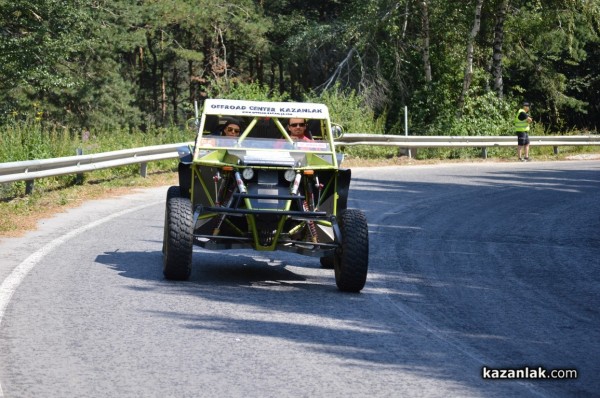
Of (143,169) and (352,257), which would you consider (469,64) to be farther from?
(352,257)

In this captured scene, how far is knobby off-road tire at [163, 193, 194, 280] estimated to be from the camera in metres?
10.2

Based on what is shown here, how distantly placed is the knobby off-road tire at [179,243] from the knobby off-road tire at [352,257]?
1.45 meters

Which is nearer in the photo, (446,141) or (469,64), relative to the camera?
(446,141)

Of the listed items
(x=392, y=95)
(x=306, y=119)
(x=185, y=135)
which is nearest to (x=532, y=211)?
(x=306, y=119)

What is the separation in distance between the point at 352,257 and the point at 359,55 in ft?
A: 97.3

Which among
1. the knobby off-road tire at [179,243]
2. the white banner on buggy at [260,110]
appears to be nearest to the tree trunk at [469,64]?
the white banner on buggy at [260,110]

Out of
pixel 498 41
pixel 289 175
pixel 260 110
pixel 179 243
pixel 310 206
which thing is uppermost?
pixel 498 41

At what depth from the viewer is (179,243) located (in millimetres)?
10180

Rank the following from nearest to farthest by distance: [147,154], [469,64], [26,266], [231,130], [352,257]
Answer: [352,257] < [26,266] < [231,130] < [147,154] < [469,64]

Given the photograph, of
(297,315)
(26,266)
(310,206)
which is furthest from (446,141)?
(297,315)

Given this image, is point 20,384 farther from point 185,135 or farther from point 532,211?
point 185,135

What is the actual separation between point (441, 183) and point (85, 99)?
26444 mm

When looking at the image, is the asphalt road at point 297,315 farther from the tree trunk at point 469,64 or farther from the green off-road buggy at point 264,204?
the tree trunk at point 469,64

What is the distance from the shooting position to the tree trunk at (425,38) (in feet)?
120
